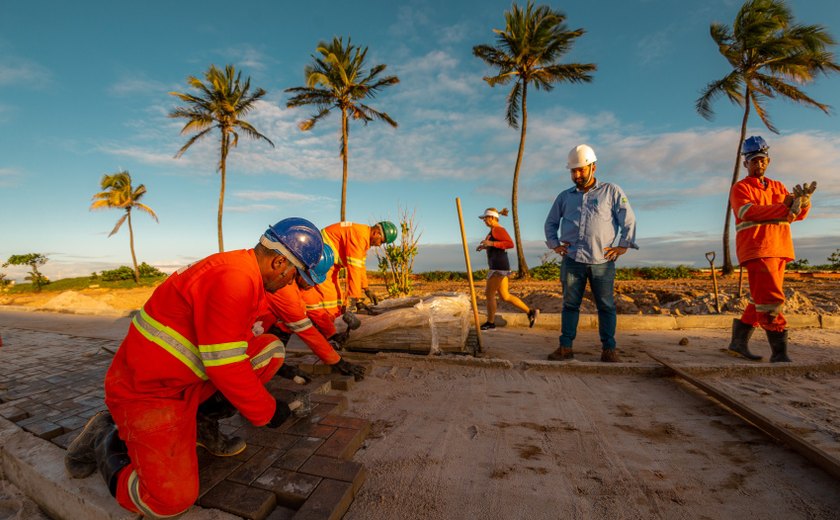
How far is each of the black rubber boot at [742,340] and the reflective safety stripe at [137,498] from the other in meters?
5.39

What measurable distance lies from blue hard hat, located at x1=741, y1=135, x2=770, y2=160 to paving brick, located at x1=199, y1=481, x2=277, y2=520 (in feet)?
16.3

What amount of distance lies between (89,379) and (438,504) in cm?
358

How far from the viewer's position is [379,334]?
4.12 m

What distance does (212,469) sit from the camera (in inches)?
72.7

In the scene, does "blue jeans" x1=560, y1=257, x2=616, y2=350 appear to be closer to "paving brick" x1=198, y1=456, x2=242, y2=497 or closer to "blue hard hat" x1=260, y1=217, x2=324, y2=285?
"blue hard hat" x1=260, y1=217, x2=324, y2=285

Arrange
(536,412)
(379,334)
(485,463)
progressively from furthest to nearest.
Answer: (379,334), (536,412), (485,463)

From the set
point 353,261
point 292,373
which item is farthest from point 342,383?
point 353,261

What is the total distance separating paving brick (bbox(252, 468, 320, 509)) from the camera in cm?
162

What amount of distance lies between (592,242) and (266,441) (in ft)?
11.6

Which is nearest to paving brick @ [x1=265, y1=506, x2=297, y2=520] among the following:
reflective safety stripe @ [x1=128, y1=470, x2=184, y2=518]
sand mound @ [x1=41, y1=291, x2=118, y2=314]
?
reflective safety stripe @ [x1=128, y1=470, x2=184, y2=518]

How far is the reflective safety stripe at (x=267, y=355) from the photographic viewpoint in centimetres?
220

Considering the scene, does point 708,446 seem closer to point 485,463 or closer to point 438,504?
point 485,463

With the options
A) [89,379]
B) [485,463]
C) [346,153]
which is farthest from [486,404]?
[346,153]

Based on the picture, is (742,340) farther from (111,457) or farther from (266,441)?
(111,457)
